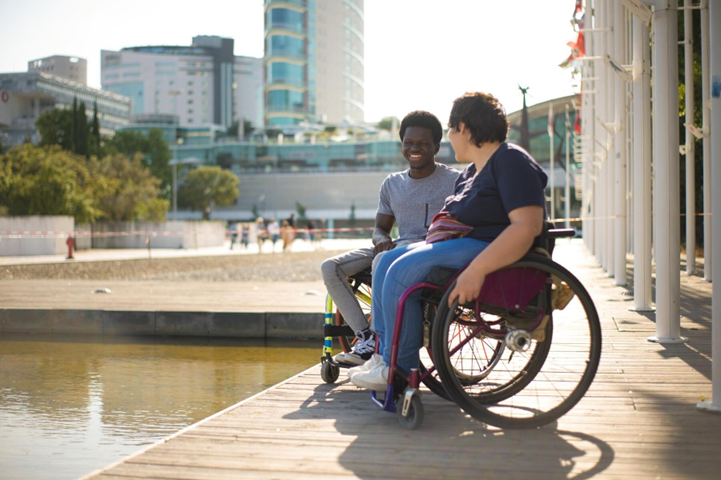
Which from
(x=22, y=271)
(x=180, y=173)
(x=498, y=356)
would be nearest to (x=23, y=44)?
(x=22, y=271)

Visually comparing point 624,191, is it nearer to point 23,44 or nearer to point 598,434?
point 598,434

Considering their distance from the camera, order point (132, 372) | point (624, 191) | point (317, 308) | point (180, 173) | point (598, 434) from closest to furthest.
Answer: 1. point (598, 434)
2. point (132, 372)
3. point (317, 308)
4. point (624, 191)
5. point (180, 173)

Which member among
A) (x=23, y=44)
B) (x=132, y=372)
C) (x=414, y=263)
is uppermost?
(x=23, y=44)

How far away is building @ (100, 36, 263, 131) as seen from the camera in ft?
592

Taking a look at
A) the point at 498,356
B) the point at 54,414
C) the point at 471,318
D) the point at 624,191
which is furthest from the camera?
the point at 624,191

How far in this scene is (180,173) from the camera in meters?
96.6

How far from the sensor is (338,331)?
4.25 metres

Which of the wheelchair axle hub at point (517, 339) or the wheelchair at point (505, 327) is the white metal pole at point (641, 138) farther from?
the wheelchair axle hub at point (517, 339)

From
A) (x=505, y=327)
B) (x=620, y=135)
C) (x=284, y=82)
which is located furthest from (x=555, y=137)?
(x=505, y=327)

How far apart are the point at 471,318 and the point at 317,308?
208 inches

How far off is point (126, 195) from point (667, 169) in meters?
42.2

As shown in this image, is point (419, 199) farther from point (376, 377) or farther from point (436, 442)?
point (436, 442)

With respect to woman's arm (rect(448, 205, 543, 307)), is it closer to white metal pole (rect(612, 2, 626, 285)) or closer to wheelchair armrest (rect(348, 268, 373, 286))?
wheelchair armrest (rect(348, 268, 373, 286))

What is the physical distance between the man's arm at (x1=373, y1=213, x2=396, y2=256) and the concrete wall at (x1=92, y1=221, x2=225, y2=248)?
35.9 m
